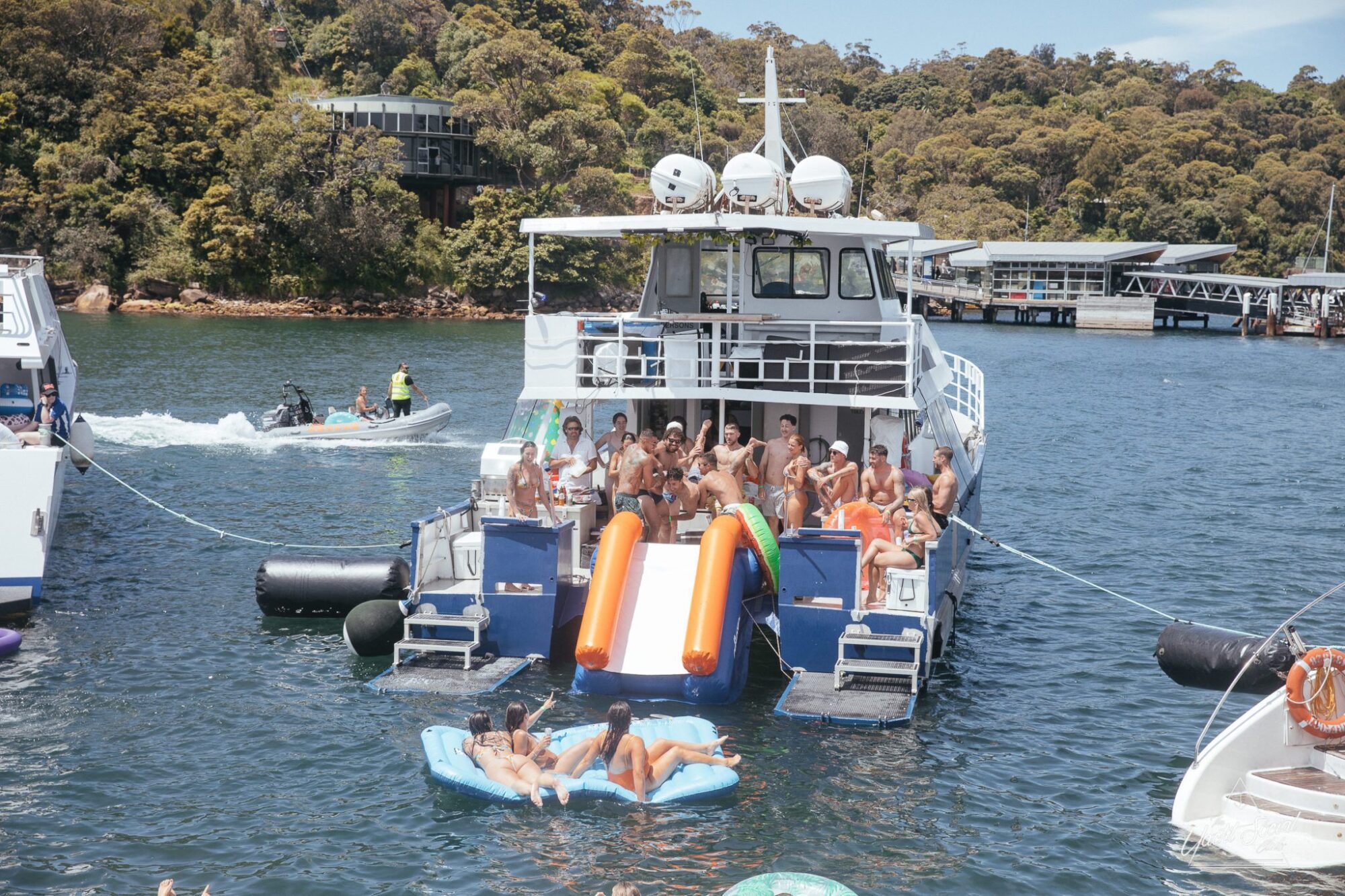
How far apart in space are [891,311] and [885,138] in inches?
4447

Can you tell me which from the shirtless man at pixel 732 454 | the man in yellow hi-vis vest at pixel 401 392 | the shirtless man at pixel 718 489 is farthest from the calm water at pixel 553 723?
the man in yellow hi-vis vest at pixel 401 392

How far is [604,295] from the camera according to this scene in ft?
274

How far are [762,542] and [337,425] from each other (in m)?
20.4

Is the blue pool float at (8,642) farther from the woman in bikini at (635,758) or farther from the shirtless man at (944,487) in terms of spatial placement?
the shirtless man at (944,487)

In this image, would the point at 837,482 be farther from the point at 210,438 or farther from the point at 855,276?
the point at 210,438

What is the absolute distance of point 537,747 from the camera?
11.8 m

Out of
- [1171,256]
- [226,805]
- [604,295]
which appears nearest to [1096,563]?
[226,805]

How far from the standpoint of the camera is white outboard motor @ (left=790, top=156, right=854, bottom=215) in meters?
16.7

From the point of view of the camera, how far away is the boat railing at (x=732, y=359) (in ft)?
51.3

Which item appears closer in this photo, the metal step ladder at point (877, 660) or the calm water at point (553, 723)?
the calm water at point (553, 723)

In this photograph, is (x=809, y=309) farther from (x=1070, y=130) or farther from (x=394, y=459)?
(x=1070, y=130)

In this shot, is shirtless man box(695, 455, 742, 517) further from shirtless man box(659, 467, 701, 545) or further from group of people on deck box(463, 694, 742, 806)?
group of people on deck box(463, 694, 742, 806)

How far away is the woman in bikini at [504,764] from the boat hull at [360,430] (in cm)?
2106

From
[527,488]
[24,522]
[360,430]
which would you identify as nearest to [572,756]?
[527,488]
